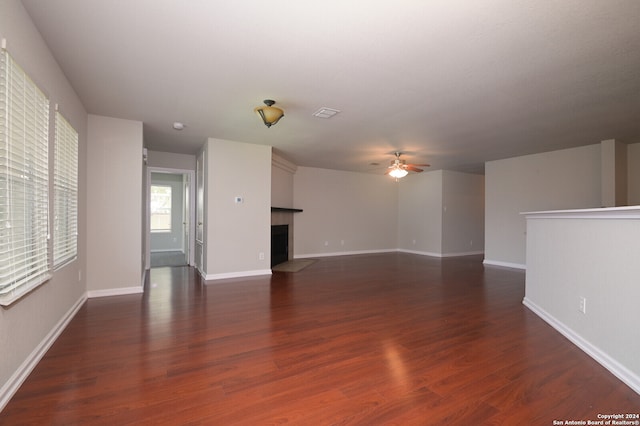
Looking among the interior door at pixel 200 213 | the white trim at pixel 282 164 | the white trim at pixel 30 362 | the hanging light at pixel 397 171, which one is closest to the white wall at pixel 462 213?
the hanging light at pixel 397 171

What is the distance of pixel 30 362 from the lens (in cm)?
220

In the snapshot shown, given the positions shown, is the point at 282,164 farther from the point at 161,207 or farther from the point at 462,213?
the point at 462,213

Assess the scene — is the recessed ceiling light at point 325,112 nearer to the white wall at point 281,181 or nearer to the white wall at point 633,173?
the white wall at point 281,181

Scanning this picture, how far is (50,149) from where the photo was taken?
2637mm

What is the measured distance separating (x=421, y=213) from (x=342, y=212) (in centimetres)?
232

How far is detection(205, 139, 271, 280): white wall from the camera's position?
5242mm

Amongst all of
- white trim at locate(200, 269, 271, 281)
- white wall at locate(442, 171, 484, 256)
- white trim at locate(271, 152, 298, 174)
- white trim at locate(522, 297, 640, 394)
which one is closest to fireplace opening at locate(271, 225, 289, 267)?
white trim at locate(200, 269, 271, 281)

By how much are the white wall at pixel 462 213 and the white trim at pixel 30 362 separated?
7.91 meters

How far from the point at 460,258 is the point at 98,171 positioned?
7.97 m

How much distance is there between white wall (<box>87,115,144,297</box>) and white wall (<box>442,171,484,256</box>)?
23.4ft

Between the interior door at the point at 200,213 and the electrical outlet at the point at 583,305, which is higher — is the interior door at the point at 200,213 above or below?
above

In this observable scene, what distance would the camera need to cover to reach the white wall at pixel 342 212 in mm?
8070

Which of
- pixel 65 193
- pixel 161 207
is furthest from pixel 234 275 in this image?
pixel 161 207

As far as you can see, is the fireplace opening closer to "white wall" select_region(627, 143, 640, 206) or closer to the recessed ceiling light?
the recessed ceiling light
